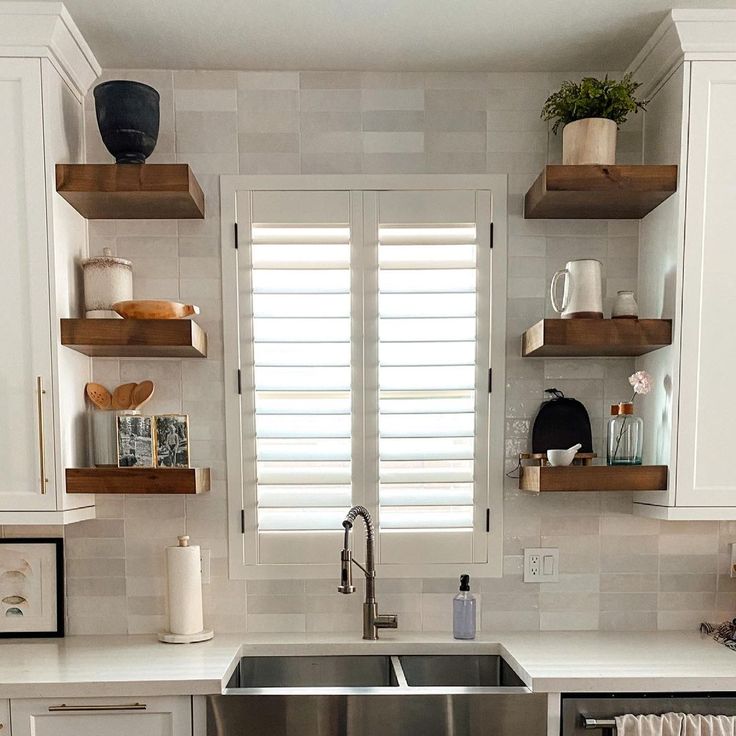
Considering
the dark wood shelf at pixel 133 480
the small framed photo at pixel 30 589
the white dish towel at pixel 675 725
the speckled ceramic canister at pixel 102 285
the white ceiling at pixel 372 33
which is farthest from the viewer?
the small framed photo at pixel 30 589

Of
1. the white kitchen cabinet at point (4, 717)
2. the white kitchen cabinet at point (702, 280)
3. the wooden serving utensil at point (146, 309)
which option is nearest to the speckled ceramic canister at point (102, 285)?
the wooden serving utensil at point (146, 309)

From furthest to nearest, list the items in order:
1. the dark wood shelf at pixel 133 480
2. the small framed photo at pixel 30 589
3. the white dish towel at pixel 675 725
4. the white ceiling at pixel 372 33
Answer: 1. the small framed photo at pixel 30 589
2. the dark wood shelf at pixel 133 480
3. the white ceiling at pixel 372 33
4. the white dish towel at pixel 675 725

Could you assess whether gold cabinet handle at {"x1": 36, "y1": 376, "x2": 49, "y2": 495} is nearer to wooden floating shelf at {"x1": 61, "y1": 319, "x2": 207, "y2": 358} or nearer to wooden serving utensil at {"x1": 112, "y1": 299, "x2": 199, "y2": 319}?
wooden floating shelf at {"x1": 61, "y1": 319, "x2": 207, "y2": 358}

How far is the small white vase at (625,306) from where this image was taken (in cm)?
216

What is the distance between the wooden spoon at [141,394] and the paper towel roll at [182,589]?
44 cm

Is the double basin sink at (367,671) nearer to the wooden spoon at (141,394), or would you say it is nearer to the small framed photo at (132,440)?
the small framed photo at (132,440)

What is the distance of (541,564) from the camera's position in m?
2.34

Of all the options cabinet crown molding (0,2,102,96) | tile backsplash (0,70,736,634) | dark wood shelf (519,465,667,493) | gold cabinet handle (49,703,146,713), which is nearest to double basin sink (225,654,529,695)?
tile backsplash (0,70,736,634)

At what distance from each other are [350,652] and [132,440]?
924 mm

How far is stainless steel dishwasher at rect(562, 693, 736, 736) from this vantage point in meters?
1.86

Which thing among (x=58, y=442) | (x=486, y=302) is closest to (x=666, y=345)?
(x=486, y=302)

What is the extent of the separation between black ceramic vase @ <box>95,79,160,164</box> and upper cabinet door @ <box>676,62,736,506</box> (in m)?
1.56

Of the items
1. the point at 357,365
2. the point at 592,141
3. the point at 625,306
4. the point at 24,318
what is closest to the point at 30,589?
the point at 24,318

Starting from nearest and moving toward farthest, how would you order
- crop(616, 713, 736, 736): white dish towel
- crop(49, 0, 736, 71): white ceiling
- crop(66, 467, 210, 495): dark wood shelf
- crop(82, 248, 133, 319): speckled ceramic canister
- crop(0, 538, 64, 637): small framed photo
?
crop(616, 713, 736, 736): white dish towel < crop(49, 0, 736, 71): white ceiling < crop(66, 467, 210, 495): dark wood shelf < crop(82, 248, 133, 319): speckled ceramic canister < crop(0, 538, 64, 637): small framed photo
